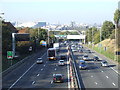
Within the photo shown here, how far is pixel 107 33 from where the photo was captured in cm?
11706

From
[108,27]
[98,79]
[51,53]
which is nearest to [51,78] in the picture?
[98,79]

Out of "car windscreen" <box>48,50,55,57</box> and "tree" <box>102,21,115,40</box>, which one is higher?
"tree" <box>102,21,115,40</box>

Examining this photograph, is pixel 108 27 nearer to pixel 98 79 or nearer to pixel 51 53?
pixel 51 53

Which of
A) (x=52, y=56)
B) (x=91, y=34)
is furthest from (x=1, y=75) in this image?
(x=91, y=34)

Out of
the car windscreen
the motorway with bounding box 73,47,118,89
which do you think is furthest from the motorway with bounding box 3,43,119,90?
the car windscreen

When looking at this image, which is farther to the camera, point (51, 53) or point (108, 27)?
point (108, 27)

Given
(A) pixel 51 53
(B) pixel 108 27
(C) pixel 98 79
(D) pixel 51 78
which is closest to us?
(C) pixel 98 79

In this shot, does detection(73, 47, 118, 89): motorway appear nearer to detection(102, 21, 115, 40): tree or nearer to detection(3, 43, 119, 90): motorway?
detection(3, 43, 119, 90): motorway

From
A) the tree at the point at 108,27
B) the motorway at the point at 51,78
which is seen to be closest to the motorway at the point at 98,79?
the motorway at the point at 51,78

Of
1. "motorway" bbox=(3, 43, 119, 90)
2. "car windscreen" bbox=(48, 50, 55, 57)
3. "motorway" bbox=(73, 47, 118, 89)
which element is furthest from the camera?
"car windscreen" bbox=(48, 50, 55, 57)

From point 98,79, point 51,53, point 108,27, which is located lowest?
point 98,79

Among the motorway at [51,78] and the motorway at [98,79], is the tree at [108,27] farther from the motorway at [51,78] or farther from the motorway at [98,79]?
the motorway at [98,79]

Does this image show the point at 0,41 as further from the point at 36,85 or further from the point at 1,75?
the point at 36,85

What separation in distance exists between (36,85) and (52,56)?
32.3 m
